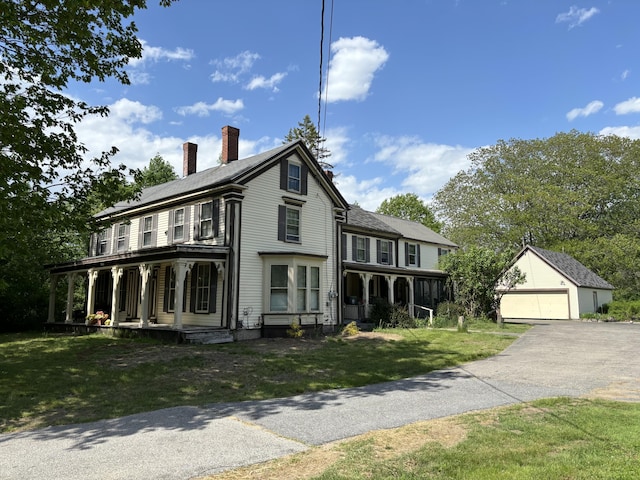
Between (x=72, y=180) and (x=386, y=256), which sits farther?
(x=386, y=256)

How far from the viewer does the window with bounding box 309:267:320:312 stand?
20.4 meters

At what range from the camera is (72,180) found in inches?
539

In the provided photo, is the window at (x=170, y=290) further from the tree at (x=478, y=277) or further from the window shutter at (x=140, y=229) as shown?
the tree at (x=478, y=277)

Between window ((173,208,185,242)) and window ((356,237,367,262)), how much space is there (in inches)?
454

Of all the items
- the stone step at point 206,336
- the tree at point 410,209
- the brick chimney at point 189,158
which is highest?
the tree at point 410,209

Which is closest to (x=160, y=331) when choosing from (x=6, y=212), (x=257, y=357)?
(x=257, y=357)

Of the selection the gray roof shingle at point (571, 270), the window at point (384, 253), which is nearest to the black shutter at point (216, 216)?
the window at point (384, 253)

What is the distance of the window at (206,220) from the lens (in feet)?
65.3

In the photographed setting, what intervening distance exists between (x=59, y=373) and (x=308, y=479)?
9402mm

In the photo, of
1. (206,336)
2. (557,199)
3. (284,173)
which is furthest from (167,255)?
(557,199)

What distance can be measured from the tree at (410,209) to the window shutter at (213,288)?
45247 mm

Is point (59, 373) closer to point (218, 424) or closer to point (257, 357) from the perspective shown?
point (257, 357)

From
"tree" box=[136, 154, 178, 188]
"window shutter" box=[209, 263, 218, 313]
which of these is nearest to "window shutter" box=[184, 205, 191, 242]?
"window shutter" box=[209, 263, 218, 313]

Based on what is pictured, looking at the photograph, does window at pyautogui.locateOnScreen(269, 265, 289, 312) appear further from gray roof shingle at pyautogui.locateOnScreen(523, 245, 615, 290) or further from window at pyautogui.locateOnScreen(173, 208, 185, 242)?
gray roof shingle at pyautogui.locateOnScreen(523, 245, 615, 290)
